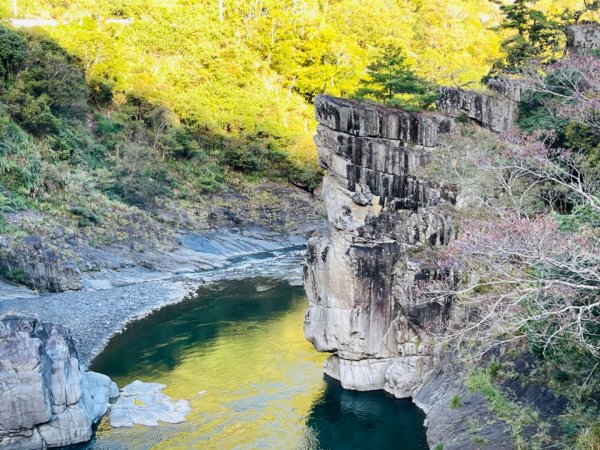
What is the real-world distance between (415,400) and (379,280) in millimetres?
4406

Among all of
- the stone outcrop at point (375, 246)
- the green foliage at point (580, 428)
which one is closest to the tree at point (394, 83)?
the stone outcrop at point (375, 246)

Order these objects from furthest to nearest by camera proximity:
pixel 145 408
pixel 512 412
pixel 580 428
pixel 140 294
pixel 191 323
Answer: pixel 140 294 → pixel 191 323 → pixel 145 408 → pixel 512 412 → pixel 580 428

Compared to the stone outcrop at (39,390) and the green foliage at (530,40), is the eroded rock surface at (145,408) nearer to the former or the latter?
the stone outcrop at (39,390)

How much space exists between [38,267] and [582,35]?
96.7 ft

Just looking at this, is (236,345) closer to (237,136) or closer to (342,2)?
(237,136)

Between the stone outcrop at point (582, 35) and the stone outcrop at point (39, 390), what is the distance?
2618 cm

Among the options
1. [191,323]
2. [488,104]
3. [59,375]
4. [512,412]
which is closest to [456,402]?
[512,412]

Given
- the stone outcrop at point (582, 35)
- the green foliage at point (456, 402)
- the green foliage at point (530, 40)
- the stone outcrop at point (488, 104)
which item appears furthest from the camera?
the green foliage at point (530, 40)

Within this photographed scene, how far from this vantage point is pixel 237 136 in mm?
62688

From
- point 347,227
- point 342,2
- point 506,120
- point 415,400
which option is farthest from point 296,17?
point 415,400

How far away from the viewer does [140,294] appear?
1393 inches

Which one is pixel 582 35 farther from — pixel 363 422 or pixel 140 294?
pixel 140 294

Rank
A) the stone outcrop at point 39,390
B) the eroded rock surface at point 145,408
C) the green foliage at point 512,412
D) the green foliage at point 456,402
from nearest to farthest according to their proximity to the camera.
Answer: the green foliage at point 512,412
the stone outcrop at point 39,390
the green foliage at point 456,402
the eroded rock surface at point 145,408

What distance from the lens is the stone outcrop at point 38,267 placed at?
33.0m
